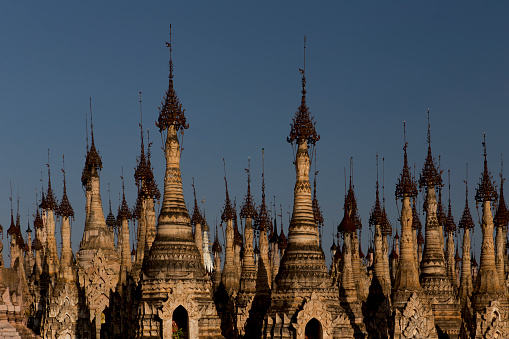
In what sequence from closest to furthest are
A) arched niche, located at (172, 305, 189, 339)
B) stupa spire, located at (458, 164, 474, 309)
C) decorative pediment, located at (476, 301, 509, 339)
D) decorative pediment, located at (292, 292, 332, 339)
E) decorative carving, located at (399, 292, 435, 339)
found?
decorative pediment, located at (292, 292, 332, 339) < arched niche, located at (172, 305, 189, 339) < decorative carving, located at (399, 292, 435, 339) < decorative pediment, located at (476, 301, 509, 339) < stupa spire, located at (458, 164, 474, 309)

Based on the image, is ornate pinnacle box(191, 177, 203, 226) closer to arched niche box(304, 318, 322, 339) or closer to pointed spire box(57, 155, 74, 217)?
pointed spire box(57, 155, 74, 217)

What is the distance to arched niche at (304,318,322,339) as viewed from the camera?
41875mm

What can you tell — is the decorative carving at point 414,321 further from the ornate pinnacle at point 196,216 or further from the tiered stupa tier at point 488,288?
the ornate pinnacle at point 196,216

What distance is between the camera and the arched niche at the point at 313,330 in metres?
41.9

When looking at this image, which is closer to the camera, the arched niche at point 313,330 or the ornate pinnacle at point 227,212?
the arched niche at point 313,330

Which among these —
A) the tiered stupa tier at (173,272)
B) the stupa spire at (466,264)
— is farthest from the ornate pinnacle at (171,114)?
the stupa spire at (466,264)

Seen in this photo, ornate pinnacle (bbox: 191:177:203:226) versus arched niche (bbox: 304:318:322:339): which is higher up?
ornate pinnacle (bbox: 191:177:203:226)

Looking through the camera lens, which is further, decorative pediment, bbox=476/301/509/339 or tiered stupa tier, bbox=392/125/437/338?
decorative pediment, bbox=476/301/509/339

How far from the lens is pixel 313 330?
42.4 m

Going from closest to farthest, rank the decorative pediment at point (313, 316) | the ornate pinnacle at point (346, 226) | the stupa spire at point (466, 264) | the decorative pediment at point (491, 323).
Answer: the decorative pediment at point (313, 316) < the decorative pediment at point (491, 323) < the ornate pinnacle at point (346, 226) < the stupa spire at point (466, 264)

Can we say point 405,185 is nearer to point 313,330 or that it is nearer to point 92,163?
point 313,330

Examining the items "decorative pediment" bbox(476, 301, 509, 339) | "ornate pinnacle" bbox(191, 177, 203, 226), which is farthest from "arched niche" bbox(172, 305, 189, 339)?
"ornate pinnacle" bbox(191, 177, 203, 226)

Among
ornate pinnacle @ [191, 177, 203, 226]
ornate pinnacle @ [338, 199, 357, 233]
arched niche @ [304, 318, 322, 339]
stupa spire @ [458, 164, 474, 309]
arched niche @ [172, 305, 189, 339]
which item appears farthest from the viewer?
ornate pinnacle @ [191, 177, 203, 226]

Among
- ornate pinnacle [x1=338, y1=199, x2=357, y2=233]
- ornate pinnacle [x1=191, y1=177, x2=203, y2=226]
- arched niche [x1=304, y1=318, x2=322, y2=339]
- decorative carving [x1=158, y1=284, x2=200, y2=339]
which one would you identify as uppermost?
ornate pinnacle [x1=191, y1=177, x2=203, y2=226]
